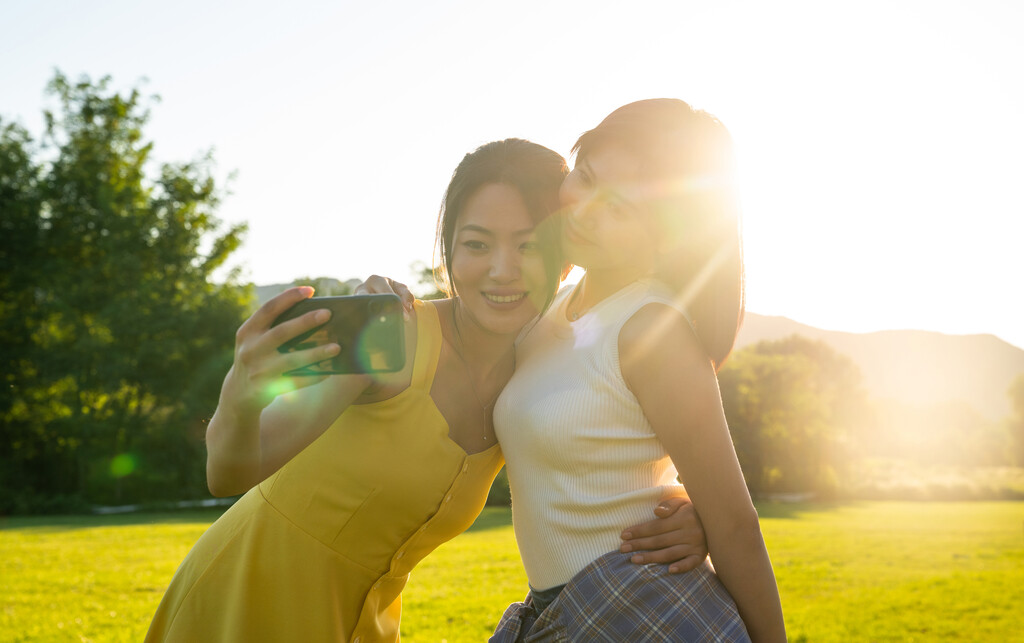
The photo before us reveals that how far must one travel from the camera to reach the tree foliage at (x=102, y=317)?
30.5 meters

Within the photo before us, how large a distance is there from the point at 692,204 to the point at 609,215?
0.96ft

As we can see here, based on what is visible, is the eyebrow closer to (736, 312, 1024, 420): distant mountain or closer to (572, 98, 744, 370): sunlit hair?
(572, 98, 744, 370): sunlit hair

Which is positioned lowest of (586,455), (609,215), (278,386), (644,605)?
(644,605)

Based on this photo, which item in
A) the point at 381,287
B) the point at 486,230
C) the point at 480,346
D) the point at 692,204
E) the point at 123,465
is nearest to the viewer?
the point at 692,204

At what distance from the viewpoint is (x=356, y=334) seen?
1888 millimetres

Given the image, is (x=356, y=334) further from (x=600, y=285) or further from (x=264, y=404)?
(x=600, y=285)

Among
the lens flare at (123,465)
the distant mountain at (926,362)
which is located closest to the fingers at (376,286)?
the lens flare at (123,465)

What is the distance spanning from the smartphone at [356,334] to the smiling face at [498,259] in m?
0.93

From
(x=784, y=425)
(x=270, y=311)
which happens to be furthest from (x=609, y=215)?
(x=784, y=425)

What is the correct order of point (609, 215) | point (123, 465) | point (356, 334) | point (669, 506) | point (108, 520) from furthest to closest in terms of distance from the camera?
point (123, 465)
point (108, 520)
point (609, 215)
point (669, 506)
point (356, 334)

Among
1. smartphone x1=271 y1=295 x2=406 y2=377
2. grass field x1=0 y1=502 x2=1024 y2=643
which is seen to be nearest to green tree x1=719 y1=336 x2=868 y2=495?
grass field x1=0 y1=502 x2=1024 y2=643

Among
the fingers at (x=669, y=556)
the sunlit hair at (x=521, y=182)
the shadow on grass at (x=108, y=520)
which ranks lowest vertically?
the shadow on grass at (x=108, y=520)

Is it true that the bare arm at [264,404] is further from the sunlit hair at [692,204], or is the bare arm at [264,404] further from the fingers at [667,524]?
the sunlit hair at [692,204]

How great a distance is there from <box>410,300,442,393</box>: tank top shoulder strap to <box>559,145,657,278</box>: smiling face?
1.93 ft
